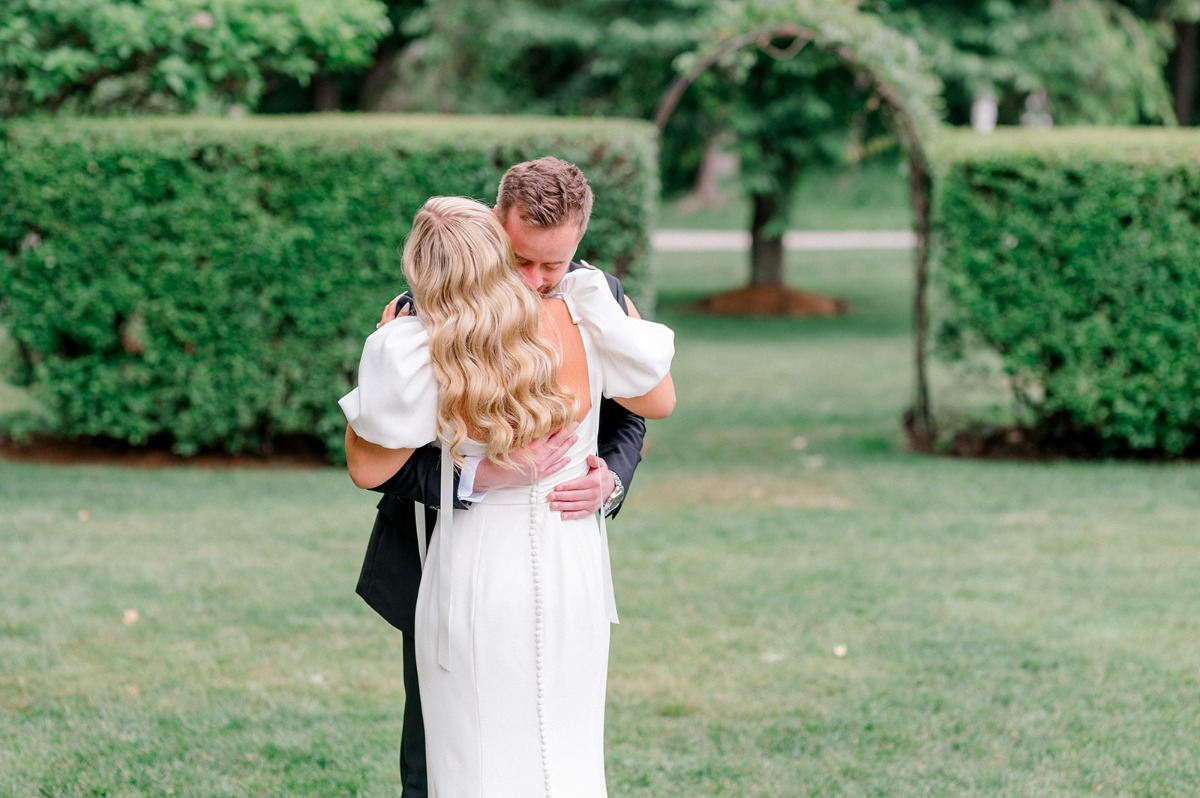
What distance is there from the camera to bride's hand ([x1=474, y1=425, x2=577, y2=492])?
2967mm

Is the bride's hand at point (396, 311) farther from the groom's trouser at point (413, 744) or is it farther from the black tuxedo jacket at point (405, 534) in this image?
the groom's trouser at point (413, 744)

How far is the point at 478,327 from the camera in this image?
279 cm

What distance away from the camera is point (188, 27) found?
8.88 meters

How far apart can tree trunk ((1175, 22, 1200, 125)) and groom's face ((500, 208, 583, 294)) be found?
23903mm

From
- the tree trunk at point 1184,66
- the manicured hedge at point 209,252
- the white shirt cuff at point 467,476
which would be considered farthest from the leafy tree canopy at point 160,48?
the tree trunk at point 1184,66

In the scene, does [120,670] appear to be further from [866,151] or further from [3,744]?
[866,151]

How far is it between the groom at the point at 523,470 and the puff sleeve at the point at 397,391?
143mm

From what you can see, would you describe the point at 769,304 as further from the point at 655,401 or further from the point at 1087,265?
the point at 655,401

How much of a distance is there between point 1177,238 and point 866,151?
9676mm

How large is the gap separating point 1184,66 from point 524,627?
2459 centimetres

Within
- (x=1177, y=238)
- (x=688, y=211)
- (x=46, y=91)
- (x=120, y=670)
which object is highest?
(x=46, y=91)

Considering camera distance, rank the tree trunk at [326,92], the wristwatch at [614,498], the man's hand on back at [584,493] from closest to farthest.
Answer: the man's hand on back at [584,493] < the wristwatch at [614,498] < the tree trunk at [326,92]

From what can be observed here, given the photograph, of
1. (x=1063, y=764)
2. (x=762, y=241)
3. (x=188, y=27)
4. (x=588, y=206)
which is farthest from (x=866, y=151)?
(x=588, y=206)

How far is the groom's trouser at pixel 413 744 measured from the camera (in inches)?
133
